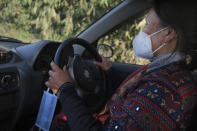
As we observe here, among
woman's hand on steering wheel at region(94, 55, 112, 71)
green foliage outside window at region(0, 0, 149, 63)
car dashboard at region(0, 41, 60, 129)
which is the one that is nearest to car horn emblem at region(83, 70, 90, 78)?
woman's hand on steering wheel at region(94, 55, 112, 71)

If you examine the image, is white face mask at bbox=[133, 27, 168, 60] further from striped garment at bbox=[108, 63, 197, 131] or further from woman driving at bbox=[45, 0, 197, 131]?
striped garment at bbox=[108, 63, 197, 131]

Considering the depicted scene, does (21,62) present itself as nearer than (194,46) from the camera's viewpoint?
No

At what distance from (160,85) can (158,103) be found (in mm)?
95

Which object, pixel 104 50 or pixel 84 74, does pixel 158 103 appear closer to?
pixel 84 74

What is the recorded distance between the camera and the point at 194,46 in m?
1.46

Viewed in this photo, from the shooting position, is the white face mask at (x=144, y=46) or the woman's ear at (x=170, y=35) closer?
the woman's ear at (x=170, y=35)

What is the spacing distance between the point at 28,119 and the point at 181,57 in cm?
155

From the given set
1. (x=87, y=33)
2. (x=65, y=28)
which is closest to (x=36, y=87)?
(x=87, y=33)

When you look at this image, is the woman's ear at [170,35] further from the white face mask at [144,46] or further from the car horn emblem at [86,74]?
the car horn emblem at [86,74]

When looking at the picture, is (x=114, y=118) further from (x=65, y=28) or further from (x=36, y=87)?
(x=65, y=28)

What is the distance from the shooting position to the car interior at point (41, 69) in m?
1.97

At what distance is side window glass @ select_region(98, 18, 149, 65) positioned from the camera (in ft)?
8.60

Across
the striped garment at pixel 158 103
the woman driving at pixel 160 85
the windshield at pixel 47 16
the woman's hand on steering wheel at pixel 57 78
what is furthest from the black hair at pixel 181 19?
the windshield at pixel 47 16

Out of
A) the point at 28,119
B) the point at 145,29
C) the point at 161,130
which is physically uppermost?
the point at 145,29
